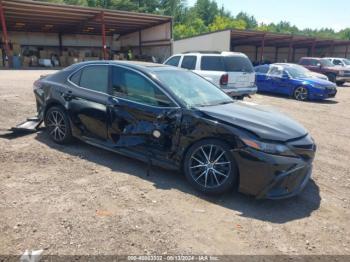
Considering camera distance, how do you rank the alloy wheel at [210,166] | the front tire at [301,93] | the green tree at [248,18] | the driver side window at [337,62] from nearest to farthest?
the alloy wheel at [210,166]
the front tire at [301,93]
the driver side window at [337,62]
the green tree at [248,18]

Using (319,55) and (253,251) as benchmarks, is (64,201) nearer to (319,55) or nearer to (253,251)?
(253,251)

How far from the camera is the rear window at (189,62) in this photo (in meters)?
11.6

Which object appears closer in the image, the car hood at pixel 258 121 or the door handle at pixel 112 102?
the car hood at pixel 258 121

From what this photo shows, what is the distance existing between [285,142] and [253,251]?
1433 millimetres

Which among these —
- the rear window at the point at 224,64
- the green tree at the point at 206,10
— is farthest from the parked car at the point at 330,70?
the green tree at the point at 206,10

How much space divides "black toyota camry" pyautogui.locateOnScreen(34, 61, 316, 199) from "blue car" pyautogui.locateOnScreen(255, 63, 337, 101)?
10083mm

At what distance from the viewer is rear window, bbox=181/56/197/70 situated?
11555 millimetres

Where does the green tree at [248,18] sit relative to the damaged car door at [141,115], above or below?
above

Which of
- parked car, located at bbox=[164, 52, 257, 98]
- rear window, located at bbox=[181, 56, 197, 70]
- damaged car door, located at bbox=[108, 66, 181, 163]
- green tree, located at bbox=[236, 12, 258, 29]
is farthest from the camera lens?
green tree, located at bbox=[236, 12, 258, 29]

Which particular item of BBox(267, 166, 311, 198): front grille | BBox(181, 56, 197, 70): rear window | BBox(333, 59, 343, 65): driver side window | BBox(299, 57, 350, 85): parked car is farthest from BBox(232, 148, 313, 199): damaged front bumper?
BBox(333, 59, 343, 65): driver side window

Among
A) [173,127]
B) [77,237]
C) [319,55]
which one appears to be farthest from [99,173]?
[319,55]

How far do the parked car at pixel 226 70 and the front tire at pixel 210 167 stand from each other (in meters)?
6.68

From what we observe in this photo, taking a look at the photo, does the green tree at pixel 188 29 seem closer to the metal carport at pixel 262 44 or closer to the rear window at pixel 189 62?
the metal carport at pixel 262 44

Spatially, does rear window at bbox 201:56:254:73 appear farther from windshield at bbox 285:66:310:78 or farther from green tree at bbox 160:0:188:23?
green tree at bbox 160:0:188:23
